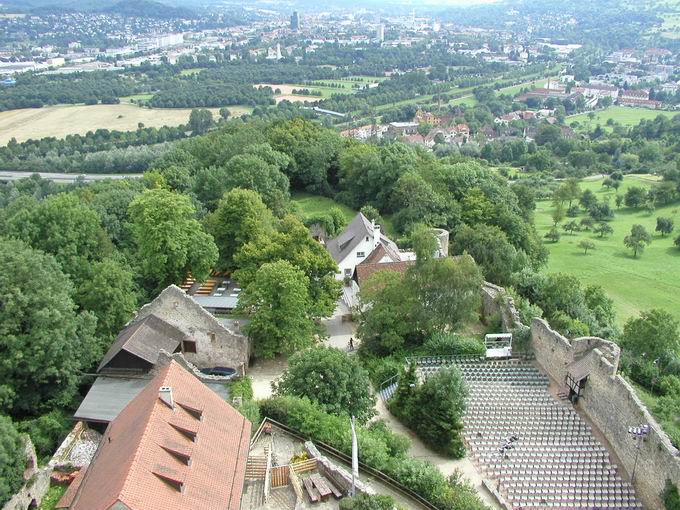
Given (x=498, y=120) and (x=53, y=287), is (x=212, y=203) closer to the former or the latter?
(x=53, y=287)

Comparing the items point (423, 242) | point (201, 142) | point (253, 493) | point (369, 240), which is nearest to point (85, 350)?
point (253, 493)

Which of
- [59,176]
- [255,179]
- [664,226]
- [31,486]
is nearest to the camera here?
[31,486]

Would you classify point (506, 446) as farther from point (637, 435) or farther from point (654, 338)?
point (654, 338)

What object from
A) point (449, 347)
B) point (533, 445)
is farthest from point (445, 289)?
point (533, 445)

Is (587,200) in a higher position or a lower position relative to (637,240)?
lower

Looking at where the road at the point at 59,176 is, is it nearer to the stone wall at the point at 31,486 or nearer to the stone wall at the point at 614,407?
the stone wall at the point at 31,486

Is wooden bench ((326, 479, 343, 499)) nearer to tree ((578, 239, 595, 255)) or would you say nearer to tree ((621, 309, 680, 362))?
tree ((621, 309, 680, 362))

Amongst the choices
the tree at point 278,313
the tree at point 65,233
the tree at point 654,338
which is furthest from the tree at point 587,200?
the tree at point 65,233
